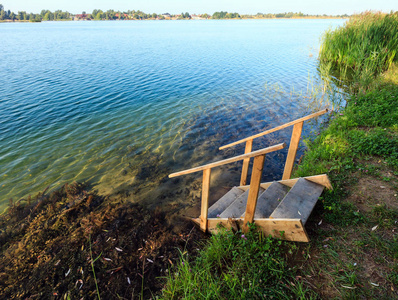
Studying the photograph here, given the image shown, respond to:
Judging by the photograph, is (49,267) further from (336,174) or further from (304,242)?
(336,174)

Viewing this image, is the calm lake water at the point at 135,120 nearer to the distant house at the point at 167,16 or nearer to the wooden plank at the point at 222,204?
the wooden plank at the point at 222,204

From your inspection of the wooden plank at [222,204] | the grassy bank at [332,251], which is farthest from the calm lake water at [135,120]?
the grassy bank at [332,251]

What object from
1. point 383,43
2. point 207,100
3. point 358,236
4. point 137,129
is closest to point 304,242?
point 358,236

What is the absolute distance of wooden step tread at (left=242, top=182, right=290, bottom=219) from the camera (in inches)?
153

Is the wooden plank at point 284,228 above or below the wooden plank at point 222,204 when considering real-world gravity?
above

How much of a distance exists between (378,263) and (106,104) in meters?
12.0

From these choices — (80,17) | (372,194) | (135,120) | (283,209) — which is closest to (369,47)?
(372,194)

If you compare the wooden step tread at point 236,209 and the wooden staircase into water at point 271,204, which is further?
the wooden step tread at point 236,209

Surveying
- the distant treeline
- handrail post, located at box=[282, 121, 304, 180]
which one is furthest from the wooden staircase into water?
the distant treeline

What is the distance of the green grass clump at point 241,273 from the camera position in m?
2.74

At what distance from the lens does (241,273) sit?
9.91 feet

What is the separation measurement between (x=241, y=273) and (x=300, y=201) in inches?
62.2

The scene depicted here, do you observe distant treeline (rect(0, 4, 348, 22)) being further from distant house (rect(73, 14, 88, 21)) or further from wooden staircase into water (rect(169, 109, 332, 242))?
wooden staircase into water (rect(169, 109, 332, 242))

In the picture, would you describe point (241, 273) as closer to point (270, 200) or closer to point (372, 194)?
point (270, 200)
